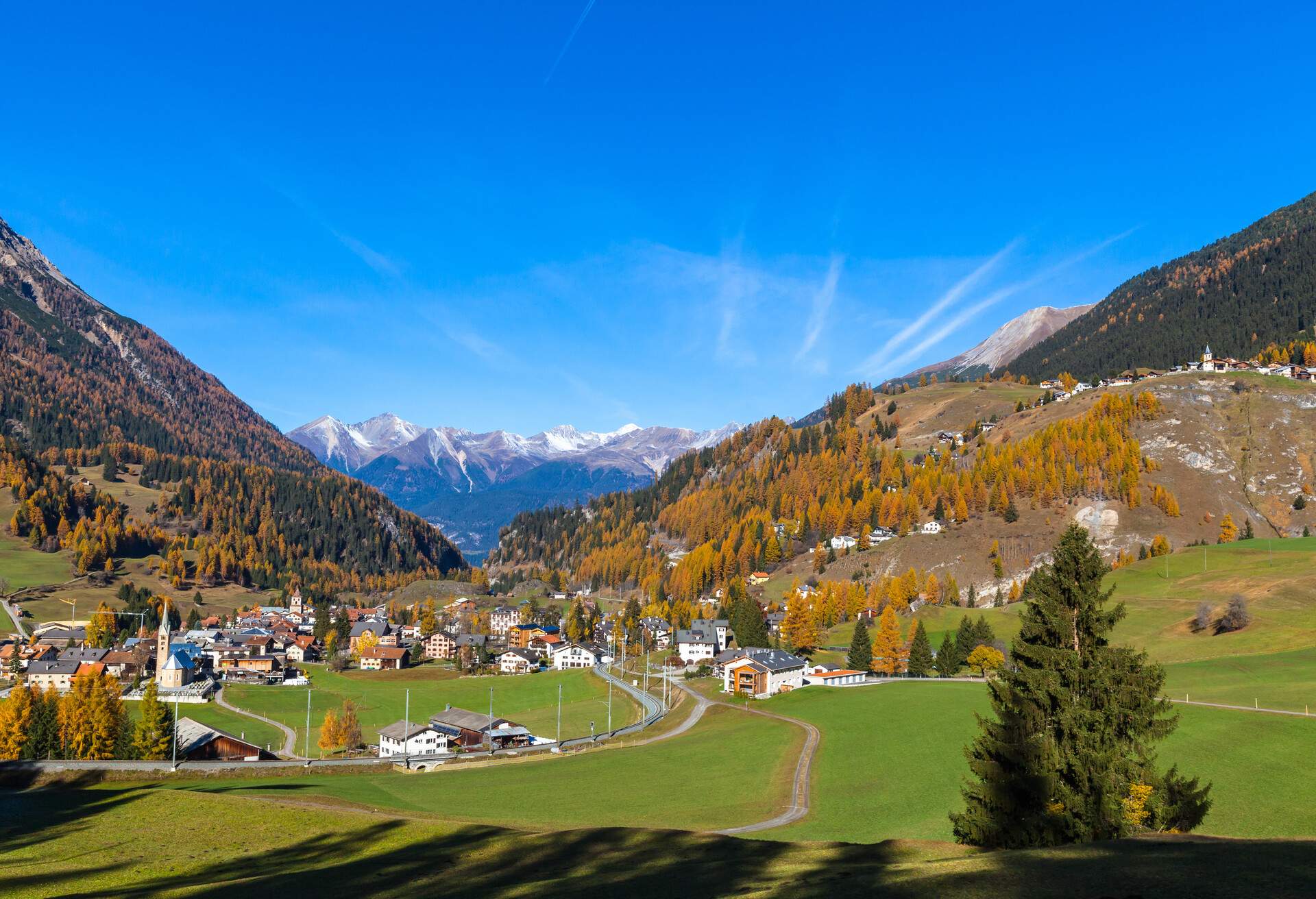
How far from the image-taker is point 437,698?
118375mm

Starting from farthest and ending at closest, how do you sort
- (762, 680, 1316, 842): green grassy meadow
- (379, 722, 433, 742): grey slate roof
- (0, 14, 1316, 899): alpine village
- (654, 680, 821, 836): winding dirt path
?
(379, 722, 433, 742): grey slate roof < (654, 680, 821, 836): winding dirt path < (762, 680, 1316, 842): green grassy meadow < (0, 14, 1316, 899): alpine village

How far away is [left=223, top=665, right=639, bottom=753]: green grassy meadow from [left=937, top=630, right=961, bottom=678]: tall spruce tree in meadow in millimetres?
40894

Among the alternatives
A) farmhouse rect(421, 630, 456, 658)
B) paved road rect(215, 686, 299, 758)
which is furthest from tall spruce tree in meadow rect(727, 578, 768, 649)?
paved road rect(215, 686, 299, 758)

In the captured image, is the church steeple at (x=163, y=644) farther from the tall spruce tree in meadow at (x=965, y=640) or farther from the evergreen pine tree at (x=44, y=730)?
the tall spruce tree in meadow at (x=965, y=640)

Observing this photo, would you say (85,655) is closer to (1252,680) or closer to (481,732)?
(481,732)

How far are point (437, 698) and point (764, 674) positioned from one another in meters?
50.2

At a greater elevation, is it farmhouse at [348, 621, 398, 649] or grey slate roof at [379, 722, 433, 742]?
farmhouse at [348, 621, 398, 649]

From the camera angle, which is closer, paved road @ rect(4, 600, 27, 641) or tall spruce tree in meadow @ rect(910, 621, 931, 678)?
tall spruce tree in meadow @ rect(910, 621, 931, 678)

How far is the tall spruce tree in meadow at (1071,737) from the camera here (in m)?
27.1

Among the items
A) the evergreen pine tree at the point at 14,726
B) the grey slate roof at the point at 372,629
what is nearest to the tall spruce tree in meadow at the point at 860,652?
the evergreen pine tree at the point at 14,726

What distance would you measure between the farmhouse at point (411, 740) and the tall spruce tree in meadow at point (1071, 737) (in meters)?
62.7

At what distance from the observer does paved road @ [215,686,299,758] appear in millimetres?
82812

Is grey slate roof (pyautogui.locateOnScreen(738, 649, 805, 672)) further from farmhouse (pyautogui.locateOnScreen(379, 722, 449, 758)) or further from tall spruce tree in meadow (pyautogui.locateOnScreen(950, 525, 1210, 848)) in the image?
tall spruce tree in meadow (pyautogui.locateOnScreen(950, 525, 1210, 848))

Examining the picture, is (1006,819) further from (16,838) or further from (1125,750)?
(16,838)
